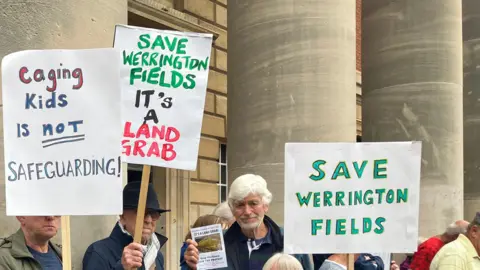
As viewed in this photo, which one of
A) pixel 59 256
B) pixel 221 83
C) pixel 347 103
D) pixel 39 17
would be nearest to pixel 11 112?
pixel 59 256

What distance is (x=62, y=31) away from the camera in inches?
183

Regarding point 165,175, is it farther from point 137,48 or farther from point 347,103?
point 137,48

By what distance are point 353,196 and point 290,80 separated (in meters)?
3.10

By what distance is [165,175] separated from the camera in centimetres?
1169

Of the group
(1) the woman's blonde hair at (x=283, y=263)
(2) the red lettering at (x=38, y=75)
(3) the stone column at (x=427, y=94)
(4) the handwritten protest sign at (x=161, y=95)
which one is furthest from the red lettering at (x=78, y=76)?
(3) the stone column at (x=427, y=94)

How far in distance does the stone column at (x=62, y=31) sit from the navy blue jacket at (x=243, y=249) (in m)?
0.73

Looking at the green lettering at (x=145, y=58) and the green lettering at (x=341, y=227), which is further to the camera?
the green lettering at (x=341, y=227)

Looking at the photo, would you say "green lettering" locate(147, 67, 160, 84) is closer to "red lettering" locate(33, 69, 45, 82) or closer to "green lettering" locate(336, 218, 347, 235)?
"red lettering" locate(33, 69, 45, 82)

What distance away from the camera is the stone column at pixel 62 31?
445 centimetres

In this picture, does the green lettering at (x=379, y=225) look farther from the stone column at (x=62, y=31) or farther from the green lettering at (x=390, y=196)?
the stone column at (x=62, y=31)


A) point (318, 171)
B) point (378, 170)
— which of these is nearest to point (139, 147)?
point (318, 171)

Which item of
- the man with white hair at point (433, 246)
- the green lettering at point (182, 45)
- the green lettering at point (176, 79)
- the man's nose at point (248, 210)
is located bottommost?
the man with white hair at point (433, 246)

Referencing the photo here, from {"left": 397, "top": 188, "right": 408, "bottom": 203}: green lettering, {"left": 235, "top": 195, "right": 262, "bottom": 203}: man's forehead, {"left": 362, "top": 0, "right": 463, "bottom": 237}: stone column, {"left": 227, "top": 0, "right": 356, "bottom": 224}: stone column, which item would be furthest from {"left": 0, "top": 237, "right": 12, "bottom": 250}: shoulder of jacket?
{"left": 362, "top": 0, "right": 463, "bottom": 237}: stone column

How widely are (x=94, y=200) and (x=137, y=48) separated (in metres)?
0.96
